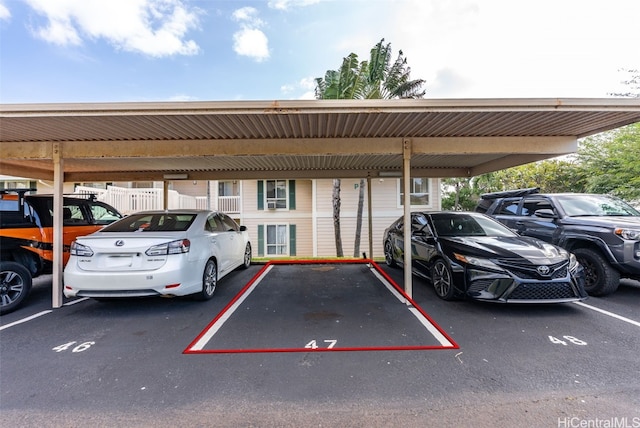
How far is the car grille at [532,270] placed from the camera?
385cm

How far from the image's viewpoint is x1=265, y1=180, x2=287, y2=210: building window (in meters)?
15.0

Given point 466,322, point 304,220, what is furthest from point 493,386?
point 304,220

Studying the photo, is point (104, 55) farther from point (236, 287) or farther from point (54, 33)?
point (236, 287)

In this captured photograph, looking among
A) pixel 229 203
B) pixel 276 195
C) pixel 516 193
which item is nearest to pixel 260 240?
pixel 276 195

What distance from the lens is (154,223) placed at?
4754 millimetres

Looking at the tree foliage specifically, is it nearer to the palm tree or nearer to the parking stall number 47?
the palm tree

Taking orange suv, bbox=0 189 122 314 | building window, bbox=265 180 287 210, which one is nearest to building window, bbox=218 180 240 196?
building window, bbox=265 180 287 210

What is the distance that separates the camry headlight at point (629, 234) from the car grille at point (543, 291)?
5.46 ft

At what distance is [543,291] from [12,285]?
765cm

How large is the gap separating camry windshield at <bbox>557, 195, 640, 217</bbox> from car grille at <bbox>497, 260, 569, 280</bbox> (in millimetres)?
2178

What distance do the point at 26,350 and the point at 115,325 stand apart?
0.83 metres

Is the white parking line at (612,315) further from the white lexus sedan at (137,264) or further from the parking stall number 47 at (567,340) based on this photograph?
the white lexus sedan at (137,264)
